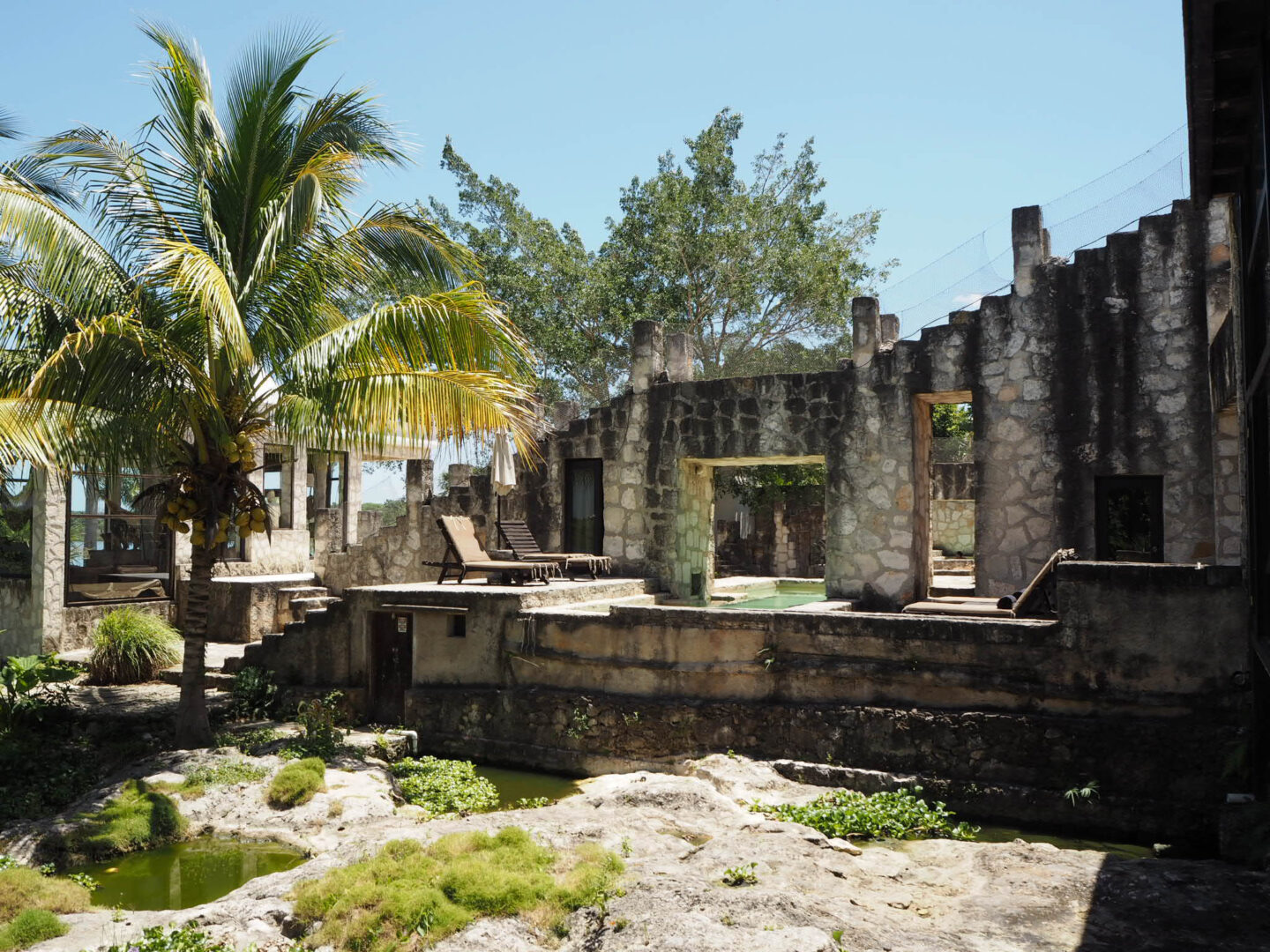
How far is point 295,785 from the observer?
8711 mm

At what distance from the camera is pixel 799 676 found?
967 cm

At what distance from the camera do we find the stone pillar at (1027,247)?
1188 centimetres

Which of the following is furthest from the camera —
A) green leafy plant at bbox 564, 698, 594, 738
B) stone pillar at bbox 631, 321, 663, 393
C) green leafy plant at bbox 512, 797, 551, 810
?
stone pillar at bbox 631, 321, 663, 393

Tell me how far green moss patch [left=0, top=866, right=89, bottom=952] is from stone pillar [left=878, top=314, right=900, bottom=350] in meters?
10.4

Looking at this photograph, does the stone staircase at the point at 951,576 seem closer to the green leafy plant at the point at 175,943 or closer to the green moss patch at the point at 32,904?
the green leafy plant at the point at 175,943

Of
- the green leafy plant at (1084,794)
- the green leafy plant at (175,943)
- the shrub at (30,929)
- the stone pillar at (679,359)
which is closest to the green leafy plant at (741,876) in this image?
the green leafy plant at (175,943)

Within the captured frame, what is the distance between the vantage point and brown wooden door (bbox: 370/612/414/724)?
11789 millimetres

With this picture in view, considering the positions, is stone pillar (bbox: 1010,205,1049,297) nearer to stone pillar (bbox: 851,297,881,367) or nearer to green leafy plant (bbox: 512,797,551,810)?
stone pillar (bbox: 851,297,881,367)

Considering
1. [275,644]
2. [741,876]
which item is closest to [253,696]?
[275,644]

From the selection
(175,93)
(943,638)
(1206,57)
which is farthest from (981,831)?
(175,93)

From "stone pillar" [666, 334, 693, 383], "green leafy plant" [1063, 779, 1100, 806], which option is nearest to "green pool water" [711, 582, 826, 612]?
"stone pillar" [666, 334, 693, 383]

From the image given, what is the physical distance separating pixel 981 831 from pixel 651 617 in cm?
371

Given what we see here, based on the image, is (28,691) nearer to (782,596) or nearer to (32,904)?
(32,904)

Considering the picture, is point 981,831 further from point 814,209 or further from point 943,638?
point 814,209
